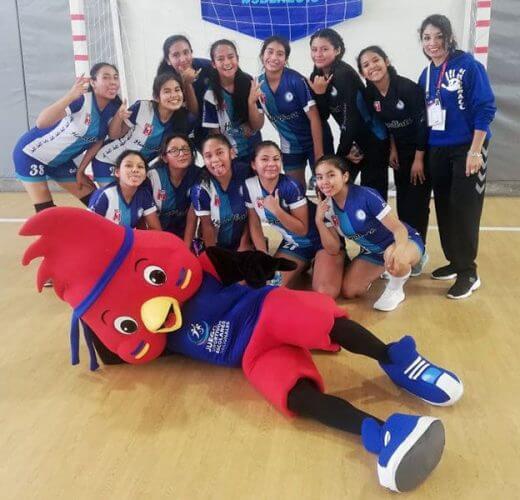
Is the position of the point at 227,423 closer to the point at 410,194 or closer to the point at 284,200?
the point at 284,200

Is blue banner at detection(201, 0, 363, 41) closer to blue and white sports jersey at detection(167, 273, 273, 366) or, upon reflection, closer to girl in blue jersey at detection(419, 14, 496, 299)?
girl in blue jersey at detection(419, 14, 496, 299)

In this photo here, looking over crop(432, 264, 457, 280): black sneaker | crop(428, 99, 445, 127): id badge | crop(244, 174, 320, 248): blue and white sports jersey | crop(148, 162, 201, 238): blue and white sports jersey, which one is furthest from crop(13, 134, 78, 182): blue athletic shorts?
crop(432, 264, 457, 280): black sneaker

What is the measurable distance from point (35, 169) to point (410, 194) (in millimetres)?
1908

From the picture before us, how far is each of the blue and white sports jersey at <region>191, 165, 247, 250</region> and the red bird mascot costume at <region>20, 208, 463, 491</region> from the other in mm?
748

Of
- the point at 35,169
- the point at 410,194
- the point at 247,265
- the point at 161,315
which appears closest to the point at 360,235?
the point at 410,194

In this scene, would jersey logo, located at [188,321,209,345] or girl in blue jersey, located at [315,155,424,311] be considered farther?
girl in blue jersey, located at [315,155,424,311]

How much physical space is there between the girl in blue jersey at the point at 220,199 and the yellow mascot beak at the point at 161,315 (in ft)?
2.96

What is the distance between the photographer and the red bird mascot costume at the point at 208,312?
1.71 meters

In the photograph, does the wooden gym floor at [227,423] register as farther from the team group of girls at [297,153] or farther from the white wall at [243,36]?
the white wall at [243,36]

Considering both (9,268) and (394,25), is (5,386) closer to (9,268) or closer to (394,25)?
(9,268)

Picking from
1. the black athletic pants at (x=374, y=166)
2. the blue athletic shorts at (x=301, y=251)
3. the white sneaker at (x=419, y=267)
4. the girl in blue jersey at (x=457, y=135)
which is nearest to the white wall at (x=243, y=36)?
the black athletic pants at (x=374, y=166)

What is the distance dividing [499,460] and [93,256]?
1.30 meters

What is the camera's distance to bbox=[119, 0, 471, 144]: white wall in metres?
3.95

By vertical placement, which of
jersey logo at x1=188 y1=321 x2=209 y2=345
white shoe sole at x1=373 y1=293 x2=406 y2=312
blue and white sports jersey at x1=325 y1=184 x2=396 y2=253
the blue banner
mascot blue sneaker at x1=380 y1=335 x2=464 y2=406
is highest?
the blue banner
